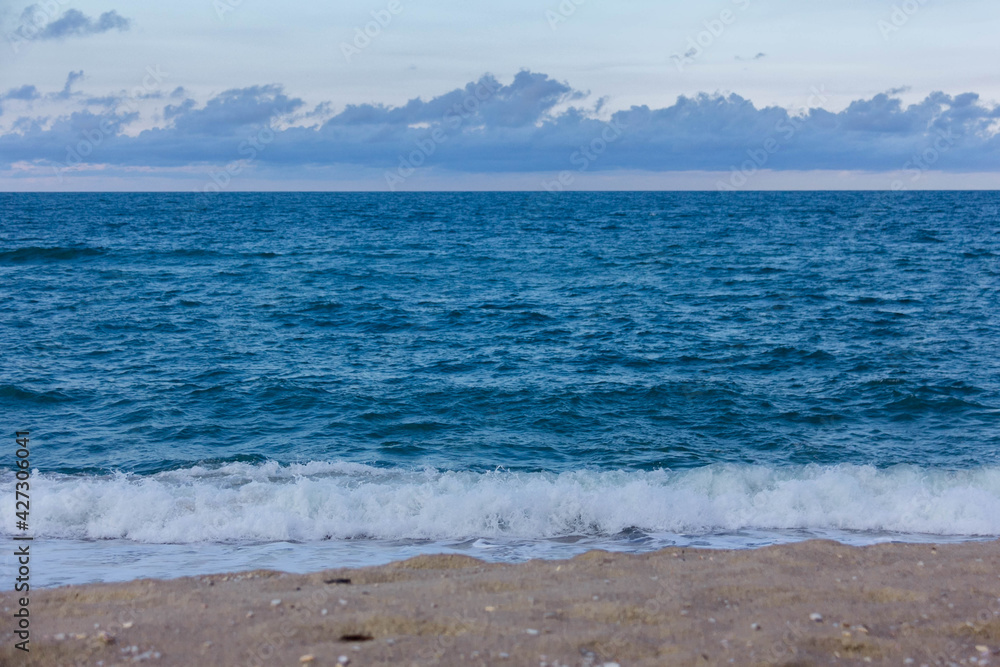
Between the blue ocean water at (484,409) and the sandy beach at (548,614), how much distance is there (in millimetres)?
1259

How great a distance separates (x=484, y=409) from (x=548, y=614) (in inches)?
351

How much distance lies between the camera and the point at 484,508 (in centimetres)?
950

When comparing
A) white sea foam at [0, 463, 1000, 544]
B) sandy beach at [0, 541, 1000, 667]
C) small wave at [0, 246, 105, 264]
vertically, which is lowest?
white sea foam at [0, 463, 1000, 544]

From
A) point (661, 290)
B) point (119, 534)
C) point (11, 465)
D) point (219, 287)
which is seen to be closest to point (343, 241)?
point (219, 287)

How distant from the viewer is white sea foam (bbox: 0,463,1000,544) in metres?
9.13

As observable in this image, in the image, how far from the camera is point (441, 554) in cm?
777

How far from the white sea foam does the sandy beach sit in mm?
1753

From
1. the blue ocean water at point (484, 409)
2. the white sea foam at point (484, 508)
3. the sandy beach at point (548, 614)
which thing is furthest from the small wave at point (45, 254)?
the sandy beach at point (548, 614)

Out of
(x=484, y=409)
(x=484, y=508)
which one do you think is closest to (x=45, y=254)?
(x=484, y=409)

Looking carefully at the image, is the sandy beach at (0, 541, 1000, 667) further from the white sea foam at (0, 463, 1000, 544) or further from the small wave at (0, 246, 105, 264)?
the small wave at (0, 246, 105, 264)

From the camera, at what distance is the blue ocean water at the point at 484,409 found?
929 centimetres

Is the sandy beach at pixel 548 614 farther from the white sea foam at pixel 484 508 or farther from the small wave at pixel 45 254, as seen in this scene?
the small wave at pixel 45 254

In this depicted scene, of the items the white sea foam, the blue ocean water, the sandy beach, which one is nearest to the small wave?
the blue ocean water

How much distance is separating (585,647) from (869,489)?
7144 millimetres
